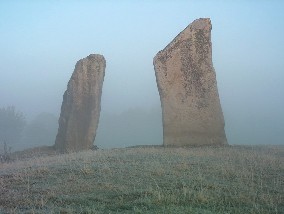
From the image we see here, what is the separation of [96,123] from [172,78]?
23.2 ft

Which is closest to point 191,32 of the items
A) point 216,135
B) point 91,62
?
point 216,135

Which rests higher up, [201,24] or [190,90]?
[201,24]

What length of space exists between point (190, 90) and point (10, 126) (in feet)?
166

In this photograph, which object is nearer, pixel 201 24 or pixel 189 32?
pixel 189 32

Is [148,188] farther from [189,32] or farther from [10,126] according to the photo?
[10,126]

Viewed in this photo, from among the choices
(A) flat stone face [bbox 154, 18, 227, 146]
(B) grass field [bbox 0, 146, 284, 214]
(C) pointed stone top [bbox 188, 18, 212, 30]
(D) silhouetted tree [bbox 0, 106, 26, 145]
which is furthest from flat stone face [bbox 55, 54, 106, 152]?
(D) silhouetted tree [bbox 0, 106, 26, 145]

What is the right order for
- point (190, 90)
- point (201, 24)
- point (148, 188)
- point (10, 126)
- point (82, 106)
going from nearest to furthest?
point (148, 188) → point (190, 90) → point (201, 24) → point (82, 106) → point (10, 126)

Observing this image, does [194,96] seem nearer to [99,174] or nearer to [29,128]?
[99,174]

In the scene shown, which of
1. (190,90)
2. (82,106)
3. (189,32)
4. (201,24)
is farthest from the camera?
(82,106)

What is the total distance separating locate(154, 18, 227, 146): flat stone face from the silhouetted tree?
49028 mm

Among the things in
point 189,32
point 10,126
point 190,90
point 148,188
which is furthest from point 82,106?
point 10,126

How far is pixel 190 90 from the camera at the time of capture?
2036cm

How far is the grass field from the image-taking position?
7.90m

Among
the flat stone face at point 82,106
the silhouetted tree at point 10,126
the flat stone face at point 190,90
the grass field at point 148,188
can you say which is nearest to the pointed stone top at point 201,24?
the flat stone face at point 190,90
